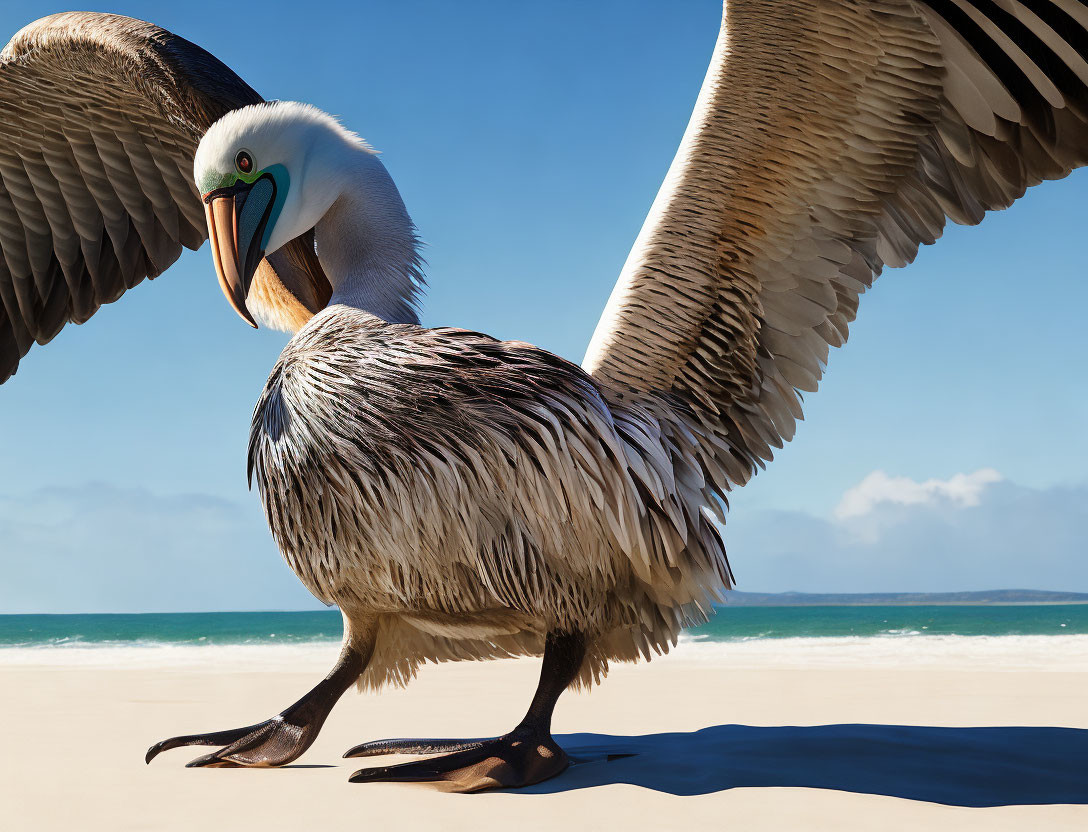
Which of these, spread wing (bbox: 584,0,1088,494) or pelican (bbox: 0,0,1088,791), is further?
spread wing (bbox: 584,0,1088,494)

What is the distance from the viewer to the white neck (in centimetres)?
354

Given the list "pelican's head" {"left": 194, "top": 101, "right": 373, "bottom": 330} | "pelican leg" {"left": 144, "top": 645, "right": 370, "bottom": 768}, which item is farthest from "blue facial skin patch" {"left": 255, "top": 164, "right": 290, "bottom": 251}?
"pelican leg" {"left": 144, "top": 645, "right": 370, "bottom": 768}

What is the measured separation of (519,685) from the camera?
23.0ft

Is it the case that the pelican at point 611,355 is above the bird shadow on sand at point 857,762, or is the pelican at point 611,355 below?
above

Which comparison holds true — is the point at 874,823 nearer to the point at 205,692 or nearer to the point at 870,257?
the point at 870,257

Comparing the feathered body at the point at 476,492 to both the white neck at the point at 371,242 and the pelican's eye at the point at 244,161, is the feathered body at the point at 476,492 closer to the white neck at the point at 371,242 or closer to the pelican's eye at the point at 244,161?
the white neck at the point at 371,242

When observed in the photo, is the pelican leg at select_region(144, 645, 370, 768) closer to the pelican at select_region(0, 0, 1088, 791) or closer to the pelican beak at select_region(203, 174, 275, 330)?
the pelican at select_region(0, 0, 1088, 791)

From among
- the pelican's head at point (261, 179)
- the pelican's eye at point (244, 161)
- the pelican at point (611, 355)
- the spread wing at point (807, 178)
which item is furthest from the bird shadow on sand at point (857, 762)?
the pelican's eye at point (244, 161)

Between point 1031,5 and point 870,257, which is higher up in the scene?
point 1031,5

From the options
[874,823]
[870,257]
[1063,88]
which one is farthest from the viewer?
[870,257]

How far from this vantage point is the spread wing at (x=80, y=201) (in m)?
4.93

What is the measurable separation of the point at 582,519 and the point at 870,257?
1.46m

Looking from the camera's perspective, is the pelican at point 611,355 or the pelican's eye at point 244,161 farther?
the pelican's eye at point 244,161

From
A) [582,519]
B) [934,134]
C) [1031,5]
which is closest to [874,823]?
[582,519]
